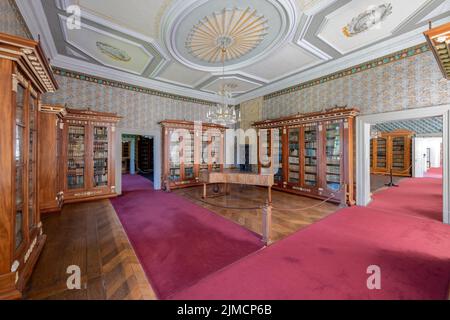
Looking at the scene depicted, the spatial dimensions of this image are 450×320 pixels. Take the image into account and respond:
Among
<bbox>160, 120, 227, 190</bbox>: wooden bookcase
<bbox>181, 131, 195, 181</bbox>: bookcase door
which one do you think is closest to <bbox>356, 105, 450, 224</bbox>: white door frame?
<bbox>160, 120, 227, 190</bbox>: wooden bookcase

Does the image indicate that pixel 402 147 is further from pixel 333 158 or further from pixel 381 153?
pixel 333 158

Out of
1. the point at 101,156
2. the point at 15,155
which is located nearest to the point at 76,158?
the point at 101,156

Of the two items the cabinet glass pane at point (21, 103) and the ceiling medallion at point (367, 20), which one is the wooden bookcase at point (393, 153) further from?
the cabinet glass pane at point (21, 103)

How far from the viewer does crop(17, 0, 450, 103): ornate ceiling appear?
139 inches

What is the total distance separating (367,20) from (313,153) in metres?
3.55

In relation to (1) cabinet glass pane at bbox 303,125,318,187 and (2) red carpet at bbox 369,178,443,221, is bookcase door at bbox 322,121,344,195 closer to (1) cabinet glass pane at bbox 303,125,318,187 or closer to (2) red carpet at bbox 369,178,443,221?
(1) cabinet glass pane at bbox 303,125,318,187

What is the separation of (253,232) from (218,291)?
1.59 meters

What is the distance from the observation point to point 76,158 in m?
5.55

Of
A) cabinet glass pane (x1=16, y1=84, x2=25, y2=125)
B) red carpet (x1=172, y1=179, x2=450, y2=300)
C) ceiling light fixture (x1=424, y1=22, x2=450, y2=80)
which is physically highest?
ceiling light fixture (x1=424, y1=22, x2=450, y2=80)

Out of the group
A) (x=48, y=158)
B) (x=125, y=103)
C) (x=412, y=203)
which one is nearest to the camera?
(x=48, y=158)

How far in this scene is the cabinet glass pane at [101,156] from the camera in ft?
19.4

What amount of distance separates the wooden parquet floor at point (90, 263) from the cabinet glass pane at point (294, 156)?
544 cm

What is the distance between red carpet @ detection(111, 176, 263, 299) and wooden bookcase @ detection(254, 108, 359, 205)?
2631mm

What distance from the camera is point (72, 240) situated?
122 inches
